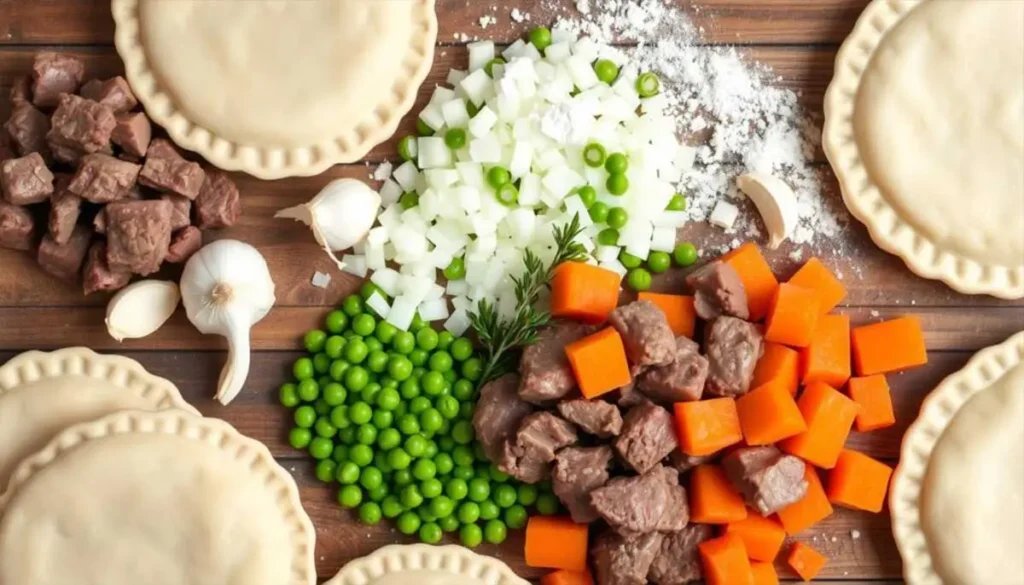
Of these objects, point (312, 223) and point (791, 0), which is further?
point (791, 0)

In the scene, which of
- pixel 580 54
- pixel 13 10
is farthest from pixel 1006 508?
pixel 13 10

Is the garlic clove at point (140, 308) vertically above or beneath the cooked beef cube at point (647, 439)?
above

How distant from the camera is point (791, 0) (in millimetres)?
3588

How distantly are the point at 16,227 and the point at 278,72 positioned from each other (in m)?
1.09

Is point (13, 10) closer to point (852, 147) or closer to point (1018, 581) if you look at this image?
point (852, 147)

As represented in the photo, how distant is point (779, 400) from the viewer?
10.7ft

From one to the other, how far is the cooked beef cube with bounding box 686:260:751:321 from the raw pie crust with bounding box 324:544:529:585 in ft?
4.00

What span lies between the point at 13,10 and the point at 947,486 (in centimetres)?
393

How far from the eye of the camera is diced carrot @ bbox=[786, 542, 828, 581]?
11.4 feet

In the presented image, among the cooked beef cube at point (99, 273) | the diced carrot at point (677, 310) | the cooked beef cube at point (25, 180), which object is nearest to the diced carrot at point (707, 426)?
the diced carrot at point (677, 310)

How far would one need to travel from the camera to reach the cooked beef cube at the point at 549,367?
10.8ft

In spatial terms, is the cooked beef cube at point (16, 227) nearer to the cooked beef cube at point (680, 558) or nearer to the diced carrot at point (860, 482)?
the cooked beef cube at point (680, 558)

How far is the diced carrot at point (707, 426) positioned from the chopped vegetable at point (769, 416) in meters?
0.04

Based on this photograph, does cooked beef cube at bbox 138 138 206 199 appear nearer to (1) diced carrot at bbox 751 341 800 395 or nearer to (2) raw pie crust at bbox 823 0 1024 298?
(1) diced carrot at bbox 751 341 800 395
